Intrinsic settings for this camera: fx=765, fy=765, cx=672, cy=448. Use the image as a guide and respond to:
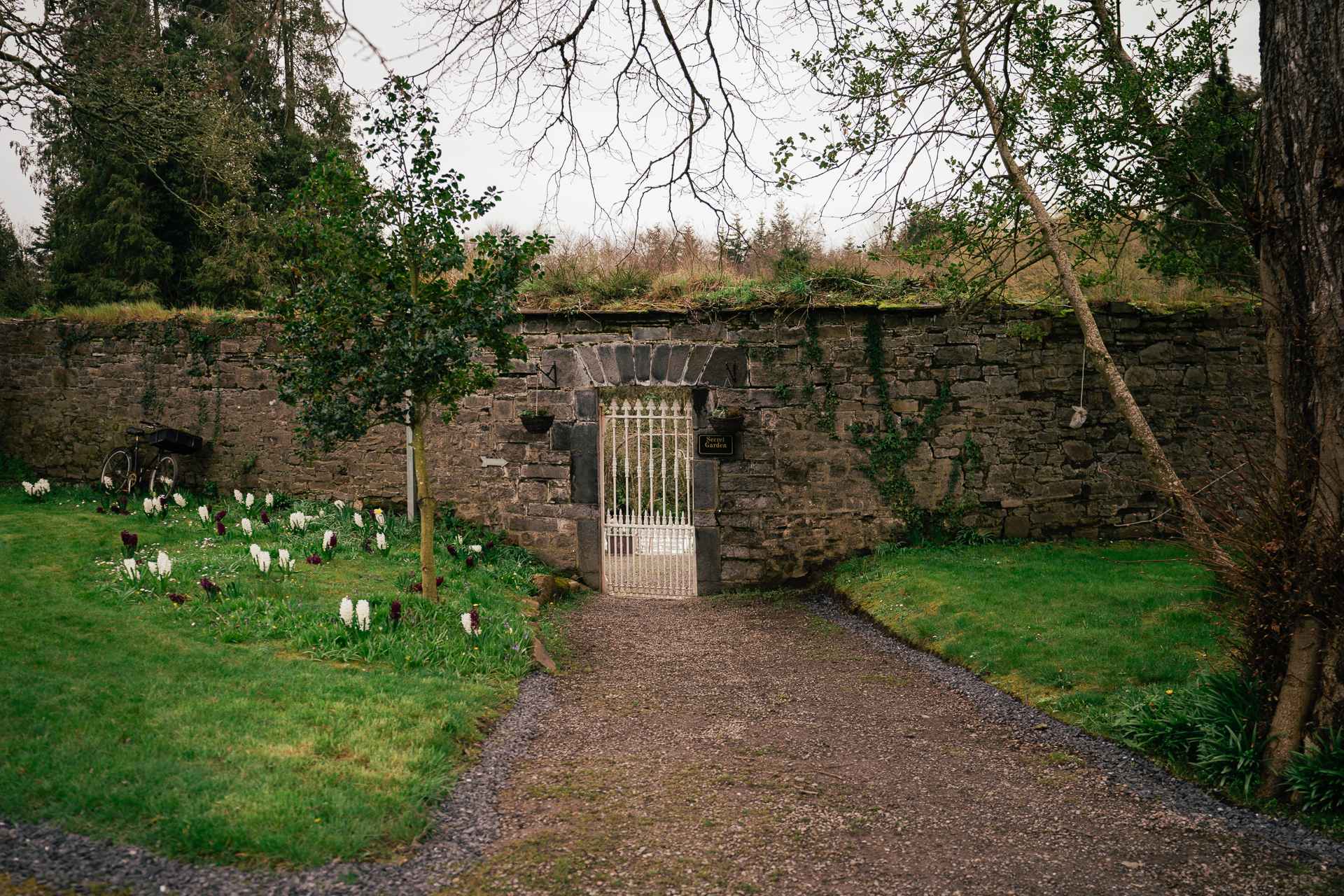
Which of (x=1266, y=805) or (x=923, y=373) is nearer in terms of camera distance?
(x=1266, y=805)

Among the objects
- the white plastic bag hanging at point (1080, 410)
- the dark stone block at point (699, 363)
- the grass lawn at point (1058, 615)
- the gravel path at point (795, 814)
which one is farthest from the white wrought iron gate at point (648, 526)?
the white plastic bag hanging at point (1080, 410)

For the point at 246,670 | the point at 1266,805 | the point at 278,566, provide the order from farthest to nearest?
1. the point at 278,566
2. the point at 246,670
3. the point at 1266,805

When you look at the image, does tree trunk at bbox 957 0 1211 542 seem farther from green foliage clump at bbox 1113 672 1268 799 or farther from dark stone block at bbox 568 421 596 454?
dark stone block at bbox 568 421 596 454

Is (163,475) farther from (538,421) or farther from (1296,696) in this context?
(1296,696)

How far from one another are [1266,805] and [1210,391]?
716 cm

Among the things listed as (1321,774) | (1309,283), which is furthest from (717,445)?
(1321,774)

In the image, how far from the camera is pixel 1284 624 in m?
3.90

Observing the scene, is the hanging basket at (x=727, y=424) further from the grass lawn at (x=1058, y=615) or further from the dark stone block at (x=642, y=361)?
the grass lawn at (x=1058, y=615)

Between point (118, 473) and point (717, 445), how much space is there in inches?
342

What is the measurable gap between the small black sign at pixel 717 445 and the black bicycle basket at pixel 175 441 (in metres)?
7.17

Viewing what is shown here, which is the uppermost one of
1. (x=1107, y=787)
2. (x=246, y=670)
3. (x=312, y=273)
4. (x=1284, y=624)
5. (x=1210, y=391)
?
(x=312, y=273)

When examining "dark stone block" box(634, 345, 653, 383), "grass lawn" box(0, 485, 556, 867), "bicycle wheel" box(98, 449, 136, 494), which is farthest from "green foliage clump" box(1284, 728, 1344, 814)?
"bicycle wheel" box(98, 449, 136, 494)

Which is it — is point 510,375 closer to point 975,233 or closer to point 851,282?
point 851,282

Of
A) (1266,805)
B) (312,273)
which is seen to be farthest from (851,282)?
(1266,805)
